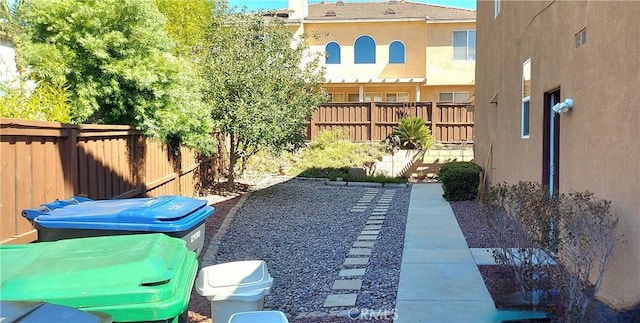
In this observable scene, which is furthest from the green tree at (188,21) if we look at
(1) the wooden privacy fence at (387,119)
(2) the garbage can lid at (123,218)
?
(2) the garbage can lid at (123,218)

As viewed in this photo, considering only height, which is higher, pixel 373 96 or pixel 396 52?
pixel 396 52

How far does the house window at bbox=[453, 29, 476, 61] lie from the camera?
2559cm

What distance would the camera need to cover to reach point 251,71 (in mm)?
12031

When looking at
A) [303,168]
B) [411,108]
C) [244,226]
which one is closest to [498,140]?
[244,226]

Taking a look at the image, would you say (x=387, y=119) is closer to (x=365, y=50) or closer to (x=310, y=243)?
(x=365, y=50)

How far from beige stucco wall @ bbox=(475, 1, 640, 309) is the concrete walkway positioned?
1.08 m

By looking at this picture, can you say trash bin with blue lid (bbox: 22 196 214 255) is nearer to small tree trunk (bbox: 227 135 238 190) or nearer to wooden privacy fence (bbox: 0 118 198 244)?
wooden privacy fence (bbox: 0 118 198 244)

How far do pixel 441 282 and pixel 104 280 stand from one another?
14.0 ft

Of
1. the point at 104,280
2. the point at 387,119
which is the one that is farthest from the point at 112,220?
the point at 387,119

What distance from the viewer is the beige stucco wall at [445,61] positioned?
25562mm

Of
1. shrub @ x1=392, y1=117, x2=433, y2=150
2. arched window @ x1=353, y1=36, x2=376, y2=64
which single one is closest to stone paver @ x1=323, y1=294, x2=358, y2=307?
shrub @ x1=392, y1=117, x2=433, y2=150

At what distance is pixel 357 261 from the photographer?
713cm

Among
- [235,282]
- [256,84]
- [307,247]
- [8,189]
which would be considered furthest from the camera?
[256,84]

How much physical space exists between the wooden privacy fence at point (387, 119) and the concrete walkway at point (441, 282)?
13123mm
